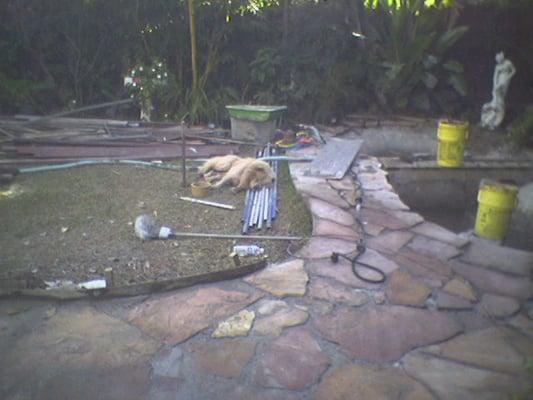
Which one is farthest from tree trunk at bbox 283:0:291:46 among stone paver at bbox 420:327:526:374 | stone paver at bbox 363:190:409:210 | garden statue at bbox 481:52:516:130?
stone paver at bbox 420:327:526:374

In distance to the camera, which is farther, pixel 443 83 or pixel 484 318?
pixel 443 83

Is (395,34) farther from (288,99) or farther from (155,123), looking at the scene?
(155,123)

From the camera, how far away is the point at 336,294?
8.62ft

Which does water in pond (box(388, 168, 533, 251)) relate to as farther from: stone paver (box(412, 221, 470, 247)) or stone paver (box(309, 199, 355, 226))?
stone paver (box(412, 221, 470, 247))

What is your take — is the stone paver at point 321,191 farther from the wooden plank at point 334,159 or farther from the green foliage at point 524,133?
the green foliage at point 524,133

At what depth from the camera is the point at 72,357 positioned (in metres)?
2.09

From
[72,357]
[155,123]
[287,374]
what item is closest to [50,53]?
[155,123]

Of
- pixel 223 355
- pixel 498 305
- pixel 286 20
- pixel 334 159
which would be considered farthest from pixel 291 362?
pixel 286 20

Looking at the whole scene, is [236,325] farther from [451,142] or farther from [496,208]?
[451,142]

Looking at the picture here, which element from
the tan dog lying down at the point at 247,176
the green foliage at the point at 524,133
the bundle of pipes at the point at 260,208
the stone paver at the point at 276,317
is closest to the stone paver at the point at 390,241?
the bundle of pipes at the point at 260,208

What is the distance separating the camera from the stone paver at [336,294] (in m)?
2.57

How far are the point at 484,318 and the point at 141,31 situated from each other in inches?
277

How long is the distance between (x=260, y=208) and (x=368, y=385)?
2226 mm

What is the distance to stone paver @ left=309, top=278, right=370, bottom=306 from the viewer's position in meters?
2.57
